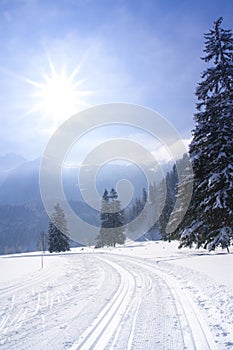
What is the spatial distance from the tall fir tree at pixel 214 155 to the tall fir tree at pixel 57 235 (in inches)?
1737

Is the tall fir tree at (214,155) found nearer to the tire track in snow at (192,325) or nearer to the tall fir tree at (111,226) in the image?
the tire track in snow at (192,325)

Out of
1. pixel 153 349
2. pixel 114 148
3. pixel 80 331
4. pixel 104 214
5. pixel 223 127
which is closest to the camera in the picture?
pixel 153 349

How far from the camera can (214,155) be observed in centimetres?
1623

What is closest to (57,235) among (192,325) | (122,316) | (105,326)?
(122,316)

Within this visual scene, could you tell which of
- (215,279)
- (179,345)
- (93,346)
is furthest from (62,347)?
(215,279)

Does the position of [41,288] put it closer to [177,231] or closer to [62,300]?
[62,300]

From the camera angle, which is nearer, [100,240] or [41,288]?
[41,288]

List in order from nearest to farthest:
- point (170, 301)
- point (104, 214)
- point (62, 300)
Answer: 1. point (170, 301)
2. point (62, 300)
3. point (104, 214)

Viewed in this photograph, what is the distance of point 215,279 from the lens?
10.4 meters

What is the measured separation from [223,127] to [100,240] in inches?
1877

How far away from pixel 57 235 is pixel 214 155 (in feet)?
156

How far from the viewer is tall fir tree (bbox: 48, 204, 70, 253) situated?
187 ft

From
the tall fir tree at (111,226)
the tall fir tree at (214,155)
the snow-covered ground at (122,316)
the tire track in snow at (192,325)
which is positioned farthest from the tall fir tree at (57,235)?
the tire track in snow at (192,325)

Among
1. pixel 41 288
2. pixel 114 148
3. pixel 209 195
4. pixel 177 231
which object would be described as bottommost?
pixel 41 288
